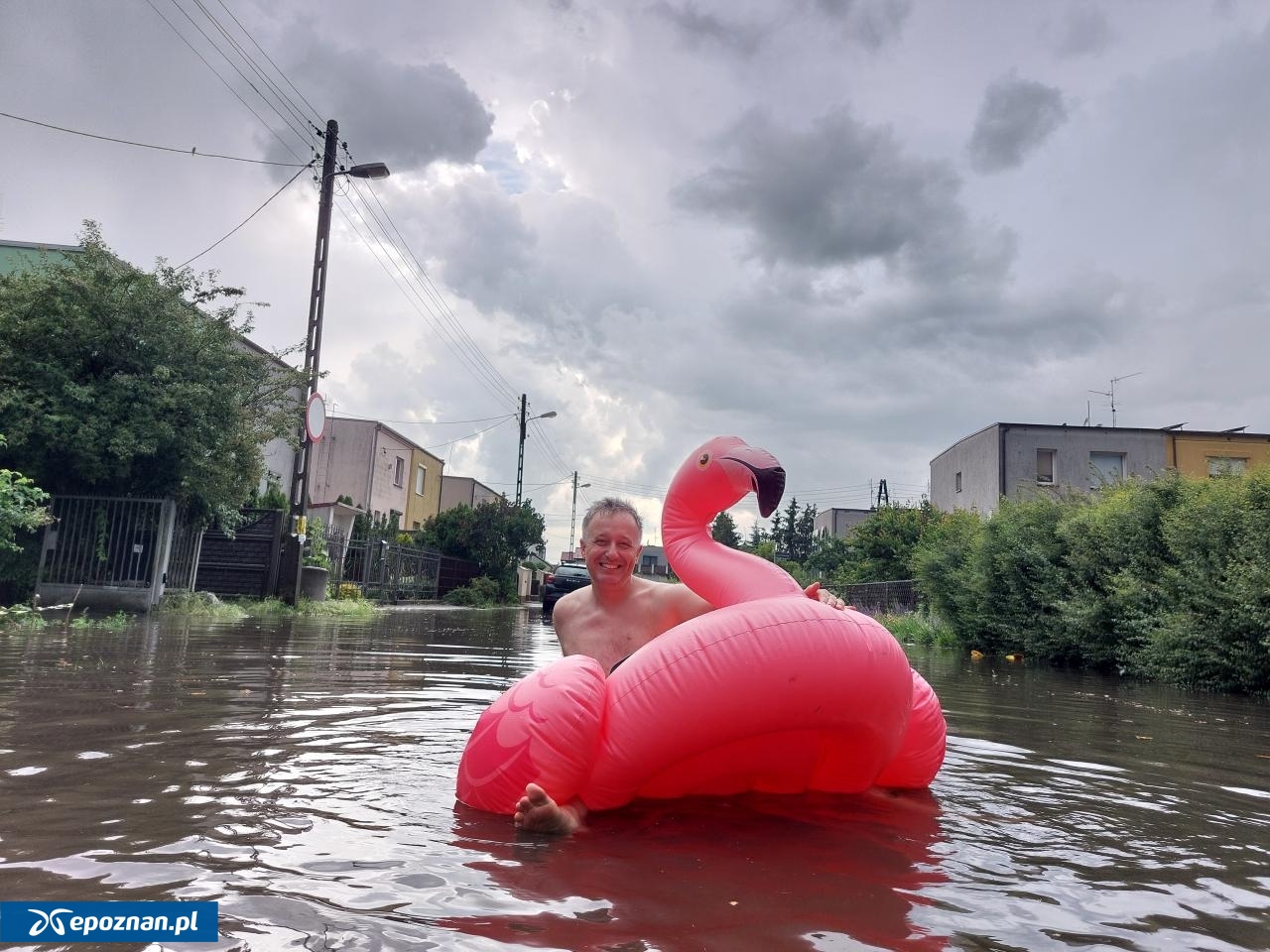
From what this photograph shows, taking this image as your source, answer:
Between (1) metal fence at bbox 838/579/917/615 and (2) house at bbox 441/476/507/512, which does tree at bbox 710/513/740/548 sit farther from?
(1) metal fence at bbox 838/579/917/615

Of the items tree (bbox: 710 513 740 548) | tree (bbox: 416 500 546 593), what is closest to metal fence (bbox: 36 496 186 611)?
tree (bbox: 416 500 546 593)

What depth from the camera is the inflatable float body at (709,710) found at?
3219 mm

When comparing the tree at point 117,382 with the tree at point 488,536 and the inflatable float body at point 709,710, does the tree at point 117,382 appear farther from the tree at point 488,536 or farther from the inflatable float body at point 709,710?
the tree at point 488,536

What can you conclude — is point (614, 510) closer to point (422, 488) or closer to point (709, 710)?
point (709, 710)

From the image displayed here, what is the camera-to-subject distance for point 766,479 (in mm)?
3701

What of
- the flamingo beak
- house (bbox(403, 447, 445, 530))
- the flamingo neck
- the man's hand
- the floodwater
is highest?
house (bbox(403, 447, 445, 530))

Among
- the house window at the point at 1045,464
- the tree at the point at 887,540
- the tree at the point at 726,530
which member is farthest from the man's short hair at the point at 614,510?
the tree at the point at 726,530

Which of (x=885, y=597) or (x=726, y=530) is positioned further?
(x=726, y=530)

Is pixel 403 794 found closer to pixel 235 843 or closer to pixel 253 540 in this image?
pixel 235 843

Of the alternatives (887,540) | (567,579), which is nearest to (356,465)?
(567,579)

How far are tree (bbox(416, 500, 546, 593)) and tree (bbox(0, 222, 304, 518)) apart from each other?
19970mm

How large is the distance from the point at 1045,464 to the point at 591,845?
32143 mm

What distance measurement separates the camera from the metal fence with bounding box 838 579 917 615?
23.0m

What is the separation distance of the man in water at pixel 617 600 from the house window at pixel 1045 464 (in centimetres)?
3044
